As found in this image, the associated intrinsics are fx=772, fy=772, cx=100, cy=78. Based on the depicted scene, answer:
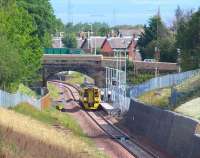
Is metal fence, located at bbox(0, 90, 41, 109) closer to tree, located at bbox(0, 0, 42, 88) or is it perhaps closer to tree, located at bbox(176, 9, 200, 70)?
tree, located at bbox(0, 0, 42, 88)

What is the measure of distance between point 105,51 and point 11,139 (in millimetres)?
170711

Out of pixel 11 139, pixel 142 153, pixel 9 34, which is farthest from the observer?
pixel 9 34

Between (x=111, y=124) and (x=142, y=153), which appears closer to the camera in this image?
(x=142, y=153)

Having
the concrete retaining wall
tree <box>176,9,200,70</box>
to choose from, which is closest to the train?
tree <box>176,9,200,70</box>

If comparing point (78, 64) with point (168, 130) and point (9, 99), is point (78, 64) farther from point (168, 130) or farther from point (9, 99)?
point (168, 130)

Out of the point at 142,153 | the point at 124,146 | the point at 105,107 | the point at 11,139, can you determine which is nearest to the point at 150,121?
the point at 124,146

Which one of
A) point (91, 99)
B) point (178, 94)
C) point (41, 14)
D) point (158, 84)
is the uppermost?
point (41, 14)

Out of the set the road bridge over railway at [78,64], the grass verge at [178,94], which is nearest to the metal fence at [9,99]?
the grass verge at [178,94]

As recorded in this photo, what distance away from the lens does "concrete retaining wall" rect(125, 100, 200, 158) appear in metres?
34.8

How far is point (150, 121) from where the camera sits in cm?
5184

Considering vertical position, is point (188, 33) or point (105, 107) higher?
point (188, 33)

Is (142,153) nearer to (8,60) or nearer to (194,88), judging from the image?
(194,88)

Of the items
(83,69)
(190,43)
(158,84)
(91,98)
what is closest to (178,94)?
(158,84)

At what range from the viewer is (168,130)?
42.6 m
